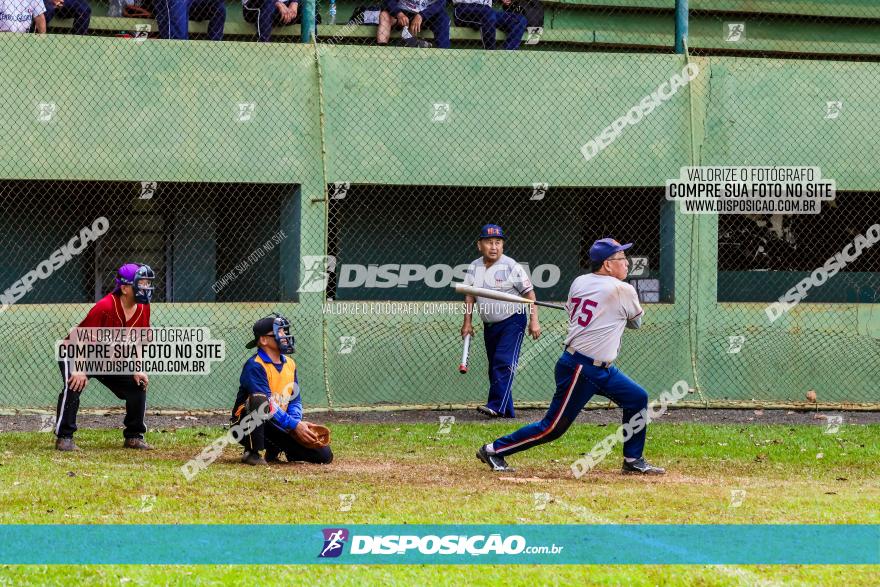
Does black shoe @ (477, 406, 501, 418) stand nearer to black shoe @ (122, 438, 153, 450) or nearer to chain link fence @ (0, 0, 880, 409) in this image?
chain link fence @ (0, 0, 880, 409)

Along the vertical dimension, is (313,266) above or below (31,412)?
above

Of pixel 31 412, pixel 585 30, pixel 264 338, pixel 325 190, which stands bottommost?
pixel 31 412

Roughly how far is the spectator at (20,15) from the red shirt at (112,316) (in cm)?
448

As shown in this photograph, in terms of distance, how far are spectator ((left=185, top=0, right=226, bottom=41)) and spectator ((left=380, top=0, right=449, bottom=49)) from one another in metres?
1.93

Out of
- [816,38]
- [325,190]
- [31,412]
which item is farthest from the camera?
[816,38]

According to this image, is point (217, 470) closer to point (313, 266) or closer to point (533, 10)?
point (313, 266)

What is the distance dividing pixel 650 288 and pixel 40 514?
32.7 ft

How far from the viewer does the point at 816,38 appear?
1736cm

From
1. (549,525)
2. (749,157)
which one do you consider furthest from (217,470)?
(749,157)

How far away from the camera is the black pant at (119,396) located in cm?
1041

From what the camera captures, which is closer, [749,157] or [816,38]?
[749,157]

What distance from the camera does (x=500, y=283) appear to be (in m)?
12.8

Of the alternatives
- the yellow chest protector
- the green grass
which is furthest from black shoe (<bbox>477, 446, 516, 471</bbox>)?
the yellow chest protector

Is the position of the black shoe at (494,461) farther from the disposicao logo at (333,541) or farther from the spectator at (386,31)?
the spectator at (386,31)
